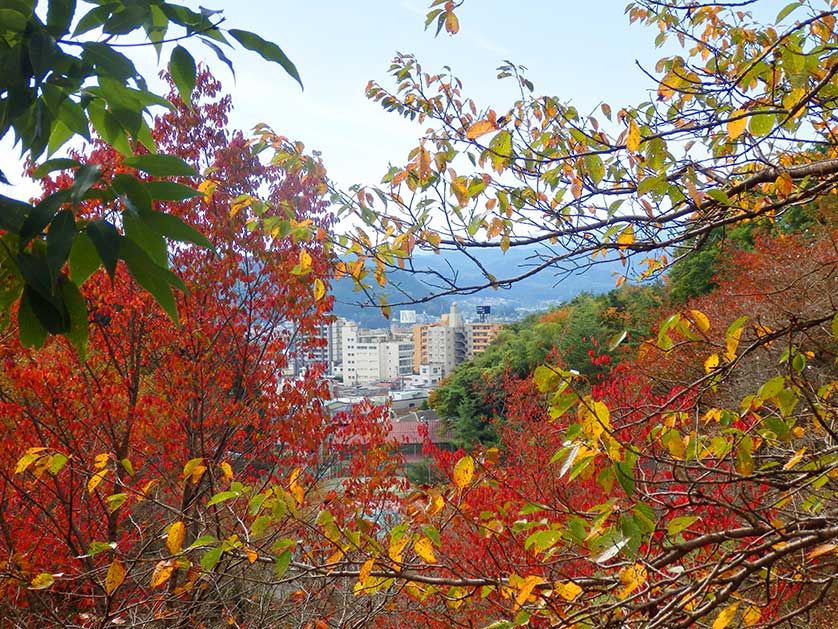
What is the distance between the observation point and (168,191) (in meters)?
0.59

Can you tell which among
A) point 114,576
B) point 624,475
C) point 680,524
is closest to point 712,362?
point 680,524

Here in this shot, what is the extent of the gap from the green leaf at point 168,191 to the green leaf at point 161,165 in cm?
1

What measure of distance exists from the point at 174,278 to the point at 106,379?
4060mm

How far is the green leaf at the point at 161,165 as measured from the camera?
59cm

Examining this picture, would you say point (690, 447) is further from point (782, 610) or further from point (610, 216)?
point (782, 610)

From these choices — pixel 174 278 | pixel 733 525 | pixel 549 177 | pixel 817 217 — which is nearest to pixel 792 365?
pixel 549 177

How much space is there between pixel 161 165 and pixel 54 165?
0.10 metres

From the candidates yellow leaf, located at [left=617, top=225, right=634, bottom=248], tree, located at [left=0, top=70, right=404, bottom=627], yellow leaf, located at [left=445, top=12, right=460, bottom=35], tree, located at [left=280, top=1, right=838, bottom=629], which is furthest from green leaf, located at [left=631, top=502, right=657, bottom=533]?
tree, located at [left=0, top=70, right=404, bottom=627]

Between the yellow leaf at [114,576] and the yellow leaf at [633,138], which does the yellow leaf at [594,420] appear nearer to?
the yellow leaf at [633,138]

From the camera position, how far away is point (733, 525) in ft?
15.2

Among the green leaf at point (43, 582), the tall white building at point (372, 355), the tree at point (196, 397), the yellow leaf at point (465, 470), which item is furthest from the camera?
the tall white building at point (372, 355)

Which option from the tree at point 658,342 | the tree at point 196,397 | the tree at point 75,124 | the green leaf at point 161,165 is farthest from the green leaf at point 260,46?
the tree at point 196,397

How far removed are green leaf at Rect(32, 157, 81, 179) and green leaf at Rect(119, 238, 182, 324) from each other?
9 cm

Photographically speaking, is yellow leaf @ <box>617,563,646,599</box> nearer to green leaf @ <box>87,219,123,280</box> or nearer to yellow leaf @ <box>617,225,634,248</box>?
yellow leaf @ <box>617,225,634,248</box>
